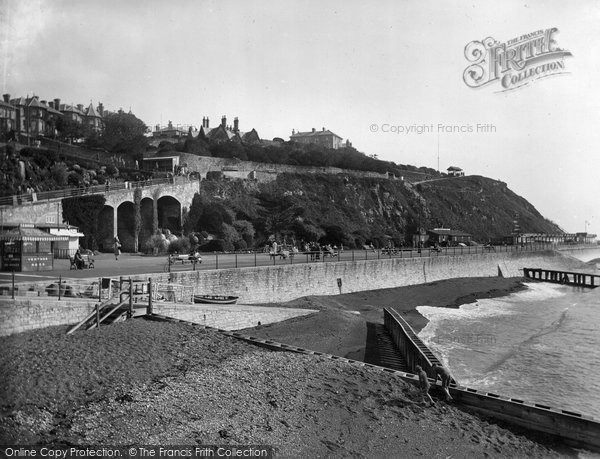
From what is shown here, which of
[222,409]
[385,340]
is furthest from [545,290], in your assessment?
[222,409]

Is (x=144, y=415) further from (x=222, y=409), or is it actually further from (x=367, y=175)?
(x=367, y=175)

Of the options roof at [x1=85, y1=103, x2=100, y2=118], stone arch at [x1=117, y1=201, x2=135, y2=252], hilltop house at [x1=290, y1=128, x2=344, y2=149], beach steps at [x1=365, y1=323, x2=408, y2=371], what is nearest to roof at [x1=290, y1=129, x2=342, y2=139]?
hilltop house at [x1=290, y1=128, x2=344, y2=149]

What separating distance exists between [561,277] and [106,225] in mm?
48667

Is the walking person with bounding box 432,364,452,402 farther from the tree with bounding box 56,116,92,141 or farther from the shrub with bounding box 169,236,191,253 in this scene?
the tree with bounding box 56,116,92,141

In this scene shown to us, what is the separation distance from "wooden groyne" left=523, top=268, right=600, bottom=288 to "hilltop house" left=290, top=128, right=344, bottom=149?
70.7m

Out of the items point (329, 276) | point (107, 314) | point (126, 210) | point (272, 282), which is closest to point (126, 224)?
point (126, 210)

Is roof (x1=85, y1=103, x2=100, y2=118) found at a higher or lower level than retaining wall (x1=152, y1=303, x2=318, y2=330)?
higher

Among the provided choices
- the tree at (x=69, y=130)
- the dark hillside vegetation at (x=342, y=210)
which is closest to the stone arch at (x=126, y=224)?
the dark hillside vegetation at (x=342, y=210)

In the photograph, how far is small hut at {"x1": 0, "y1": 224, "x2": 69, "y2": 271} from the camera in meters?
19.4

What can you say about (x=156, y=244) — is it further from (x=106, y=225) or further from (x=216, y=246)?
(x=216, y=246)

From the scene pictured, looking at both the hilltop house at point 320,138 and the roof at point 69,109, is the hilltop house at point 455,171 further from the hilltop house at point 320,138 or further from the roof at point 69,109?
the roof at point 69,109

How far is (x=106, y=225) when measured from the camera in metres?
38.8

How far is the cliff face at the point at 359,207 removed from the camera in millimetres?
54531

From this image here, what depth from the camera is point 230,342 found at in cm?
1346
